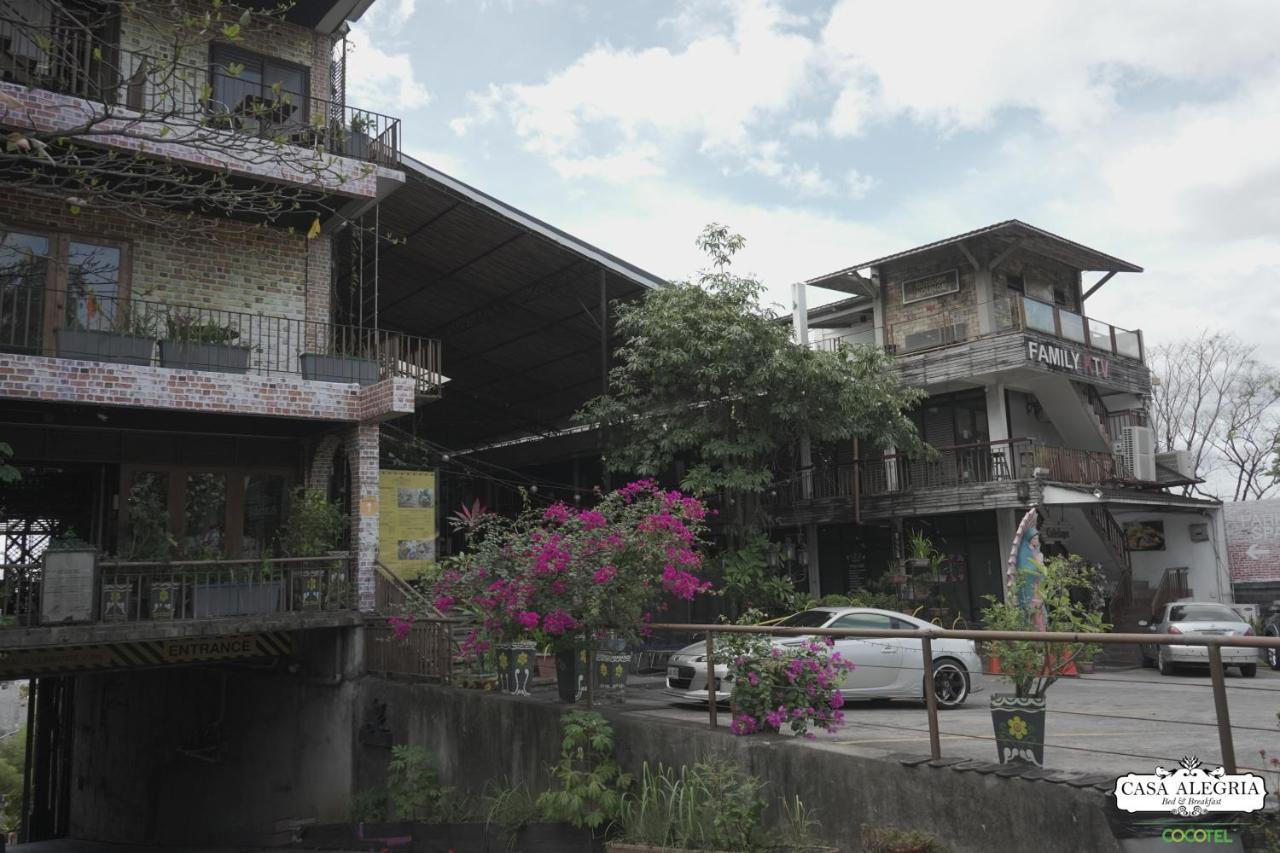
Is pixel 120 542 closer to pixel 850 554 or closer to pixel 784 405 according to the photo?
pixel 784 405

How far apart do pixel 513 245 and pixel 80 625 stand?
1090 centimetres

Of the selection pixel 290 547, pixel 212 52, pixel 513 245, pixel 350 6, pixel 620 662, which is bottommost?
pixel 620 662

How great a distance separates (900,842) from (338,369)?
Result: 1127 centimetres

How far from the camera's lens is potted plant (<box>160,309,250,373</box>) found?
43.6 ft

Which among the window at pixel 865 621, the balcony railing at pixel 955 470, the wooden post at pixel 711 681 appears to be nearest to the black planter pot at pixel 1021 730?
the wooden post at pixel 711 681

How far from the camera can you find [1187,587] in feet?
73.6

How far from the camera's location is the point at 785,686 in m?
7.72

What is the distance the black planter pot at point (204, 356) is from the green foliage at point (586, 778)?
26.2 feet

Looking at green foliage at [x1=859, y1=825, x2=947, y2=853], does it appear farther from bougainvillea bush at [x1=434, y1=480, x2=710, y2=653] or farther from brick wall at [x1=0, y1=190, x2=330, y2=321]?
brick wall at [x1=0, y1=190, x2=330, y2=321]

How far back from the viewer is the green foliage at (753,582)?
17734 mm

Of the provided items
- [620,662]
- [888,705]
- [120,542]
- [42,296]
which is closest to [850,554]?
[888,705]

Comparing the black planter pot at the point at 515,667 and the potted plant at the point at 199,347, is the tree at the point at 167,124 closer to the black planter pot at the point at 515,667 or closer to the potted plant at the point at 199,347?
the potted plant at the point at 199,347

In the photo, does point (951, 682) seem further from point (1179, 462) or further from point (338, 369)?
point (1179, 462)

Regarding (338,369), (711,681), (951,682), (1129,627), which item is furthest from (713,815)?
(1129,627)
